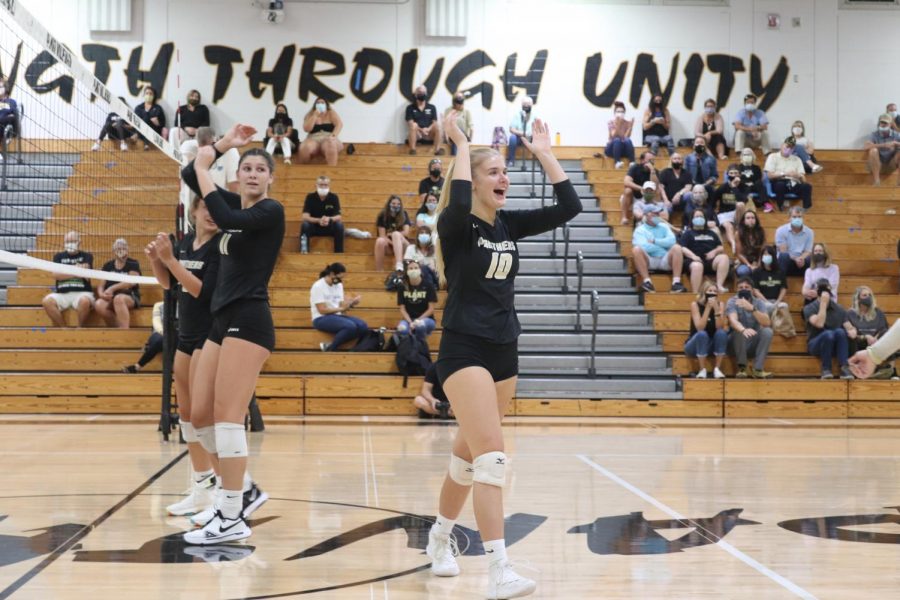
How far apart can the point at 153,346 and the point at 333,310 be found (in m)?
2.57

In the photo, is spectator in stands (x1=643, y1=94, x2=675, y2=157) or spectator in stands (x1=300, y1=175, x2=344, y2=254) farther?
spectator in stands (x1=643, y1=94, x2=675, y2=157)

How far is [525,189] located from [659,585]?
15446 millimetres

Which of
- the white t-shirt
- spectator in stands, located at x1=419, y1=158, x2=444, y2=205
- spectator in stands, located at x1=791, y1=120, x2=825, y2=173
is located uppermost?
spectator in stands, located at x1=791, y1=120, x2=825, y2=173

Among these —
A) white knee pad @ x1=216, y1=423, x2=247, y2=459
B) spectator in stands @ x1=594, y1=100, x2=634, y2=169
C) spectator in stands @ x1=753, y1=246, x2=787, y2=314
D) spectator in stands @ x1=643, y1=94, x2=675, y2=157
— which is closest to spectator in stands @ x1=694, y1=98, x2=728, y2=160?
spectator in stands @ x1=643, y1=94, x2=675, y2=157

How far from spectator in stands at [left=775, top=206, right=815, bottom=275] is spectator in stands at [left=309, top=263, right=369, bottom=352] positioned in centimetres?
705

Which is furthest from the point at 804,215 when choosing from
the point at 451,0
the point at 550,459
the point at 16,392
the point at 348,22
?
the point at 16,392

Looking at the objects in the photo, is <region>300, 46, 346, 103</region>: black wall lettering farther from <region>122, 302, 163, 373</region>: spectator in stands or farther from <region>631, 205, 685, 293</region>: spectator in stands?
<region>122, 302, 163, 373</region>: spectator in stands

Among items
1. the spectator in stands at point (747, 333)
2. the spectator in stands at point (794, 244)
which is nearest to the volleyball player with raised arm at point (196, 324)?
the spectator in stands at point (747, 333)

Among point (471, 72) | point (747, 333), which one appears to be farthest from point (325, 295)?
point (471, 72)

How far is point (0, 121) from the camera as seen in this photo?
636 inches

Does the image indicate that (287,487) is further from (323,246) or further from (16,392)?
(323,246)

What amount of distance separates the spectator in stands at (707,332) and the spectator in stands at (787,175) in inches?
208

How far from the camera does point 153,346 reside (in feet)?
44.8

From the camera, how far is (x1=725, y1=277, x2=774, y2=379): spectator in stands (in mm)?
14578
